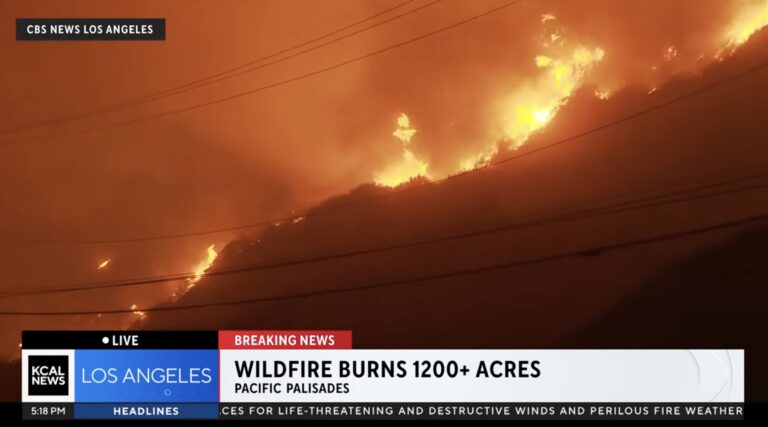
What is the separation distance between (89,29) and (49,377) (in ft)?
4.90

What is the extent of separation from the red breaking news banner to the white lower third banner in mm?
27

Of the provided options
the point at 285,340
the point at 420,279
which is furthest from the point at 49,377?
the point at 420,279

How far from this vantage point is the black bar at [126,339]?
8.31 feet

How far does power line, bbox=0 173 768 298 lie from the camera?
2.49 m

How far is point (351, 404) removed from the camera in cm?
254

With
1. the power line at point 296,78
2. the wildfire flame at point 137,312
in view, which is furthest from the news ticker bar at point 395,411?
the power line at point 296,78

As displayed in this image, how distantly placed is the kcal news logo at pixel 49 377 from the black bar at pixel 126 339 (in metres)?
0.05

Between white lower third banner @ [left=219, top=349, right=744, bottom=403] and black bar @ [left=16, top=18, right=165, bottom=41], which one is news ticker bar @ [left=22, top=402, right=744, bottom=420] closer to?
white lower third banner @ [left=219, top=349, right=744, bottom=403]

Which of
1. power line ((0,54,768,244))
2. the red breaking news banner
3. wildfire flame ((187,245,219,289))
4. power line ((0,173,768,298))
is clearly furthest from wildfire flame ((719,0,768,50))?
wildfire flame ((187,245,219,289))

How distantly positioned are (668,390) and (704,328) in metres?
0.30

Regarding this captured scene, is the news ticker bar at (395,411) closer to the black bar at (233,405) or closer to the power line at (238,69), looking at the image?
the black bar at (233,405)

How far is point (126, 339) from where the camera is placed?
2.54m

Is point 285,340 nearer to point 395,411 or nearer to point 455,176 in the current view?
point 395,411
